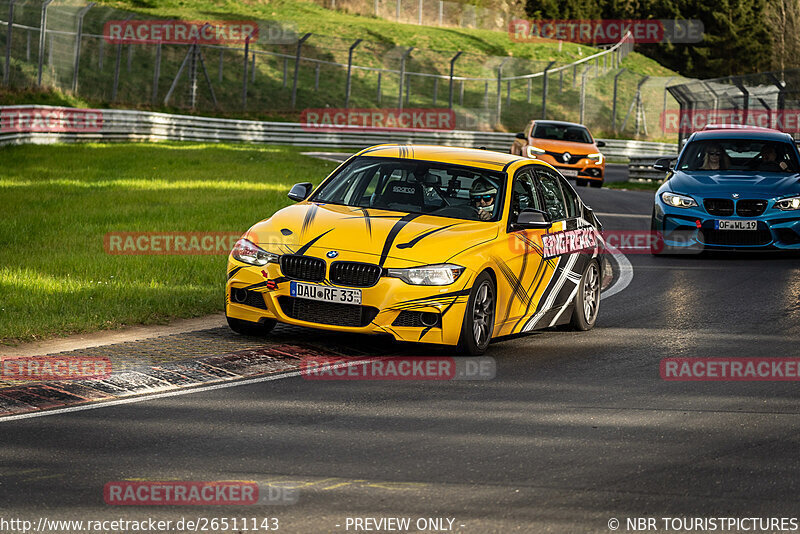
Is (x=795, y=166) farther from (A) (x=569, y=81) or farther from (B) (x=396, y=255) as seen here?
(A) (x=569, y=81)

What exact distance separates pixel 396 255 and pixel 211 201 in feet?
38.1

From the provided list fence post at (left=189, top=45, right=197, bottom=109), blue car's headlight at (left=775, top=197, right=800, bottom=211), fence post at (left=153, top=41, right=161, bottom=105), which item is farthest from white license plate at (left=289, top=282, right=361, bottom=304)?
fence post at (left=189, top=45, right=197, bottom=109)

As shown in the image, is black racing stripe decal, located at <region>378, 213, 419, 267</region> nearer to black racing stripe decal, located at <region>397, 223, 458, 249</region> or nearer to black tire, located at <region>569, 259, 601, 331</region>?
black racing stripe decal, located at <region>397, 223, 458, 249</region>

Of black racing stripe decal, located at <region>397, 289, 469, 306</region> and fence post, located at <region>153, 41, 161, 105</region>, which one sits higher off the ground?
fence post, located at <region>153, 41, 161, 105</region>

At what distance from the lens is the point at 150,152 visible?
101 ft

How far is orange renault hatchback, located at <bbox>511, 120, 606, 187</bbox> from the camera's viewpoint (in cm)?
2961

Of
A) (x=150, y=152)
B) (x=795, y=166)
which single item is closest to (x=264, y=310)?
(x=795, y=166)

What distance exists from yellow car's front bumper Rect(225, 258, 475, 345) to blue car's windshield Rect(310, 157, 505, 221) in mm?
1188

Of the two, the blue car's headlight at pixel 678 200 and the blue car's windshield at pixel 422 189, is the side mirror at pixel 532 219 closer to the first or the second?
the blue car's windshield at pixel 422 189

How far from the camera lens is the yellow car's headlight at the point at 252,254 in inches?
360

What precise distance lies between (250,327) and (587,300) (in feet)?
10.2

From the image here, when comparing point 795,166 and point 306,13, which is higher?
point 306,13

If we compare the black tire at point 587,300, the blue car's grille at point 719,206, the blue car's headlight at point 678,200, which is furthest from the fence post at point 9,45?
the black tire at point 587,300

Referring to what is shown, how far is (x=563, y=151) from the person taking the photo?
97.7 ft
